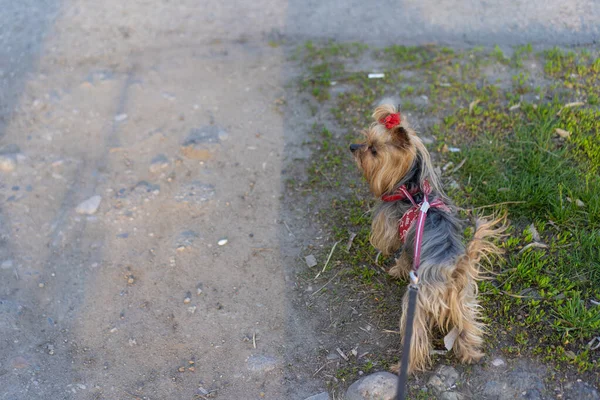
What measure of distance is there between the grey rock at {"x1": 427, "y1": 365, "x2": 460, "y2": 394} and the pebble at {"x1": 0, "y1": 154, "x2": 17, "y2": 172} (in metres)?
4.89

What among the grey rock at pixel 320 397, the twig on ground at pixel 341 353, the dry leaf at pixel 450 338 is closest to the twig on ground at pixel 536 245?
the dry leaf at pixel 450 338

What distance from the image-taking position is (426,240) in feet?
13.7

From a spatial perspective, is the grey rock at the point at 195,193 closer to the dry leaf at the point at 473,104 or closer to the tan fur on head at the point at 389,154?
the tan fur on head at the point at 389,154

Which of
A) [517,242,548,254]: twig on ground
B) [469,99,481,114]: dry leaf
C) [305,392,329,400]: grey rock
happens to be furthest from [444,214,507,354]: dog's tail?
[469,99,481,114]: dry leaf

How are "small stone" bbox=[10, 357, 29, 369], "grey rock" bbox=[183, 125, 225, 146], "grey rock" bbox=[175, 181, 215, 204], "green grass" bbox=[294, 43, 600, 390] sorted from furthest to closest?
"grey rock" bbox=[183, 125, 225, 146], "grey rock" bbox=[175, 181, 215, 204], "green grass" bbox=[294, 43, 600, 390], "small stone" bbox=[10, 357, 29, 369]

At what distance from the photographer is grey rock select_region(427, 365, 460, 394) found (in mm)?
4156

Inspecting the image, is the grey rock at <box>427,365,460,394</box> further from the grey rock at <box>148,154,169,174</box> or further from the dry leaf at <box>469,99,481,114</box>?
the grey rock at <box>148,154,169,174</box>

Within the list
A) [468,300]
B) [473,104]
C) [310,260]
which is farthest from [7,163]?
[473,104]

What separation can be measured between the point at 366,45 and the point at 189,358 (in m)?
5.21

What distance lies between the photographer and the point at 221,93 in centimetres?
732

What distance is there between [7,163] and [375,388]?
467 cm

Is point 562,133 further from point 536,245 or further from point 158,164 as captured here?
point 158,164

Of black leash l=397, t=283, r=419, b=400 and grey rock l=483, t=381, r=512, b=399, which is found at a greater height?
black leash l=397, t=283, r=419, b=400

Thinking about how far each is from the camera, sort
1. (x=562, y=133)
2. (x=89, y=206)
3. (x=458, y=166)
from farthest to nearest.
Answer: (x=562, y=133) → (x=458, y=166) → (x=89, y=206)
